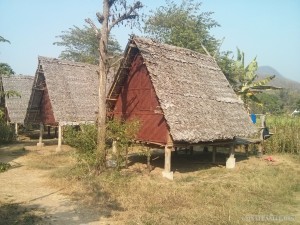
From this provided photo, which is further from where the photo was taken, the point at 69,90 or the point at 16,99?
the point at 16,99

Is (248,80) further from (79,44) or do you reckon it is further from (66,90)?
(79,44)

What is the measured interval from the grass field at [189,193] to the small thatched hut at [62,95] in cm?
492

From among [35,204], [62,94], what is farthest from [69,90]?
[35,204]

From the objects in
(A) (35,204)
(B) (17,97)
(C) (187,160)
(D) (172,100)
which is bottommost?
(A) (35,204)

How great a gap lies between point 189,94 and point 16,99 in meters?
17.8

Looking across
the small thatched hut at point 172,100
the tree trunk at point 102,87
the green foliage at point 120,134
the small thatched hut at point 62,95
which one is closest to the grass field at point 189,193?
the green foliage at point 120,134

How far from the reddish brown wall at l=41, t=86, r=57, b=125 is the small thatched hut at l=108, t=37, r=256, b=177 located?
22.1ft

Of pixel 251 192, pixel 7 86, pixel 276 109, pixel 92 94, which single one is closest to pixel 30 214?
pixel 251 192

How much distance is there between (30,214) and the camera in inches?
325

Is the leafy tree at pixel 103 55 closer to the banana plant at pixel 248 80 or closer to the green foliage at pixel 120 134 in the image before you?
the green foliage at pixel 120 134

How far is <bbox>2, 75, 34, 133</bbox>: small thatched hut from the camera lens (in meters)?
25.2

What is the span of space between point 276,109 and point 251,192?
140 feet

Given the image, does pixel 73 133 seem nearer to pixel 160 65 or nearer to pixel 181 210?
pixel 160 65

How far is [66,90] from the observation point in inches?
798
